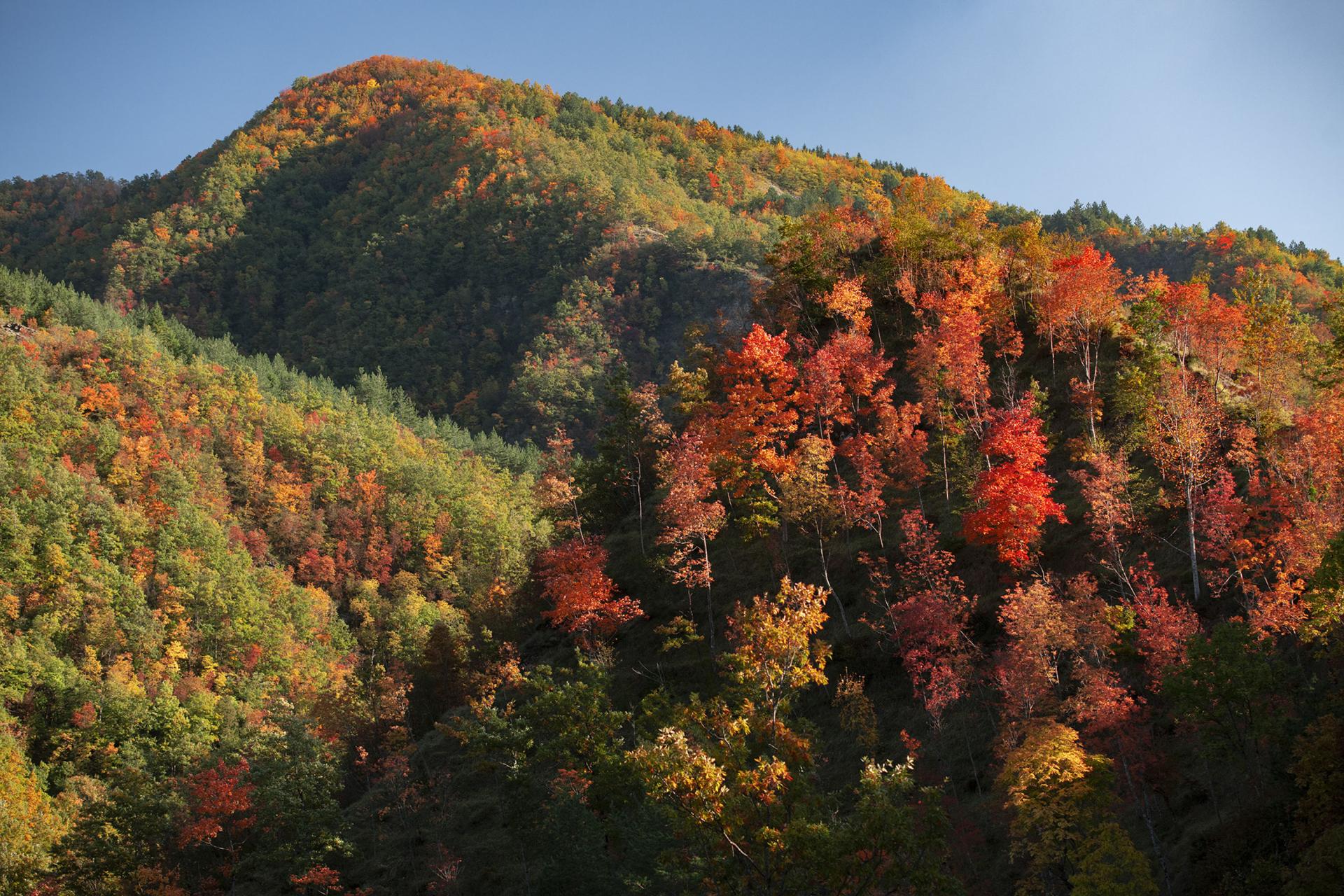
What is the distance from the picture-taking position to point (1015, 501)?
3700cm

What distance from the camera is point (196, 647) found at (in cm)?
10394

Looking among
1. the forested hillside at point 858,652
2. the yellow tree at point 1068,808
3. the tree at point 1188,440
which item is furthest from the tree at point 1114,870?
the tree at point 1188,440

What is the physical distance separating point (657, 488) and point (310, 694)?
190ft

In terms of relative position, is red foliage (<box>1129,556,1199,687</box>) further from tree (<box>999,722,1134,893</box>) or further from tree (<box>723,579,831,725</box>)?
tree (<box>723,579,831,725</box>)

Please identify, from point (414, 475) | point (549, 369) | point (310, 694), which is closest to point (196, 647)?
point (310, 694)

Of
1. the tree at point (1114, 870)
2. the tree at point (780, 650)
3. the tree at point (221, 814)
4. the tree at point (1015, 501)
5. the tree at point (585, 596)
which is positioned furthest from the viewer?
the tree at point (585, 596)

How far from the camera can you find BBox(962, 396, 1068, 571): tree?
1449 inches

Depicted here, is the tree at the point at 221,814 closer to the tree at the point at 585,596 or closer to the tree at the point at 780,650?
the tree at the point at 585,596

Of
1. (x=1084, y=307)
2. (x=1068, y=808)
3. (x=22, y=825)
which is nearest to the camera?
(x=1068, y=808)

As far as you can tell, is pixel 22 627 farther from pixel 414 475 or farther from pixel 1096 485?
pixel 1096 485

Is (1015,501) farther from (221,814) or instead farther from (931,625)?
(221,814)

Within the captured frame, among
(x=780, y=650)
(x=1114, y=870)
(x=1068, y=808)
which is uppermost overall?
(x=780, y=650)

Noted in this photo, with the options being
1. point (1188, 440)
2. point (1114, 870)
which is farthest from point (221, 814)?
point (1188, 440)

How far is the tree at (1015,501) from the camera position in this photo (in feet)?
121
